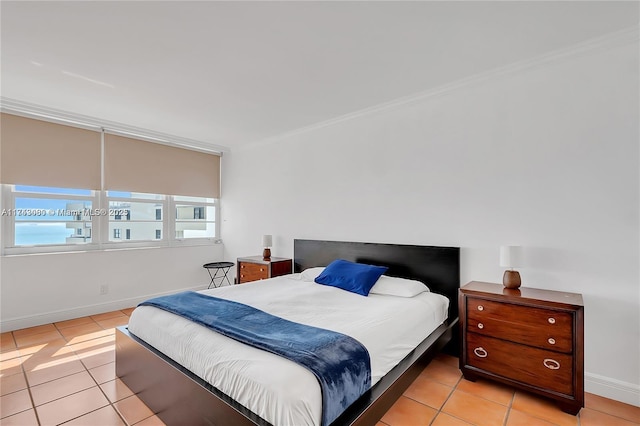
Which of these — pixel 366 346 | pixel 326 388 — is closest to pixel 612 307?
pixel 366 346

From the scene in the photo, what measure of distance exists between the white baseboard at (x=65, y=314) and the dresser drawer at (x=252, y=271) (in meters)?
1.41

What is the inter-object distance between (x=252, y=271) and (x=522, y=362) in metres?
3.12

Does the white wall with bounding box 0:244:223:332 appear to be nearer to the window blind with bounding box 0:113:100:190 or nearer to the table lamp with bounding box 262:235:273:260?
the window blind with bounding box 0:113:100:190

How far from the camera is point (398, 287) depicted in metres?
2.79

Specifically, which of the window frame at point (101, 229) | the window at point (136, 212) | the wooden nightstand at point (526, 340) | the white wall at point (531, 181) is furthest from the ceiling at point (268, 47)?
the wooden nightstand at point (526, 340)

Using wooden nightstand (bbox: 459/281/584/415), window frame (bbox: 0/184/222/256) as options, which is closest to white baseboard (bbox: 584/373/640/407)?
wooden nightstand (bbox: 459/281/584/415)

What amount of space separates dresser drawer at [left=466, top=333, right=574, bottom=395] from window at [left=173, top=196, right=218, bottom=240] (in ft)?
14.4

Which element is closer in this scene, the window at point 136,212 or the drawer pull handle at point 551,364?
the drawer pull handle at point 551,364

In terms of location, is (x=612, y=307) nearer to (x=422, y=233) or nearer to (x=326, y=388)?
→ (x=422, y=233)

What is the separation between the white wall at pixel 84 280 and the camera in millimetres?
3475

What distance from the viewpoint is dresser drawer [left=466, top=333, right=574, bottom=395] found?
2.03m

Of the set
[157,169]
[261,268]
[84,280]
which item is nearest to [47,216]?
[84,280]

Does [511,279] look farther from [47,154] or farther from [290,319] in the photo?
[47,154]

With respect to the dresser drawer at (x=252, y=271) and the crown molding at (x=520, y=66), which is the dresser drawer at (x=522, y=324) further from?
the dresser drawer at (x=252, y=271)
